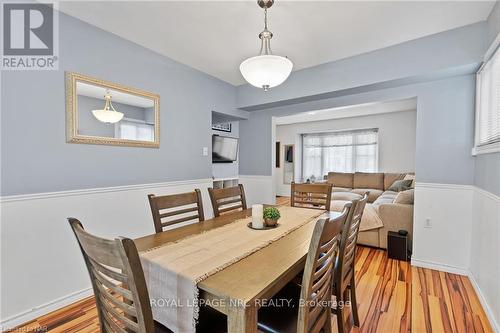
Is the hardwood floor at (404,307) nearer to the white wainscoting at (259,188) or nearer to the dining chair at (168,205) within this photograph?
the dining chair at (168,205)

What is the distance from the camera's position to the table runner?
93cm

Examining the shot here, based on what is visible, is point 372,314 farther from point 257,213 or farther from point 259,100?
point 259,100

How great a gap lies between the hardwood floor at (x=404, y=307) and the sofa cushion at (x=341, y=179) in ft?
11.9

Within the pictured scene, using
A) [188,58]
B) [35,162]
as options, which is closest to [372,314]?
[35,162]

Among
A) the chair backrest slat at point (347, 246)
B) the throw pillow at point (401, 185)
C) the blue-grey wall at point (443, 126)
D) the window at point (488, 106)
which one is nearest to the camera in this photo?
the chair backrest slat at point (347, 246)

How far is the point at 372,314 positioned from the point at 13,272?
2725mm

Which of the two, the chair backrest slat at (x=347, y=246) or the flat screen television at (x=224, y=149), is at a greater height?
the flat screen television at (x=224, y=149)

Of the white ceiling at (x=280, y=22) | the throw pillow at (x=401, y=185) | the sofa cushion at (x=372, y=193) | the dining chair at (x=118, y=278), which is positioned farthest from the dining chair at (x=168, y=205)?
the throw pillow at (x=401, y=185)

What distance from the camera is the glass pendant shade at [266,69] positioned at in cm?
163

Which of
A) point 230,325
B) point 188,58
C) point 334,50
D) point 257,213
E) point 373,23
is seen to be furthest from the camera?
point 188,58

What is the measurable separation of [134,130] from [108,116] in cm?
28

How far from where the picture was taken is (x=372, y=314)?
185 cm

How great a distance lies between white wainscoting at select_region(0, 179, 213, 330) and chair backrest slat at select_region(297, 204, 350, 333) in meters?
2.04

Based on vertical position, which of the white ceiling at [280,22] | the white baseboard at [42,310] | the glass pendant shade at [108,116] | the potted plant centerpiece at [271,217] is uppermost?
the white ceiling at [280,22]
